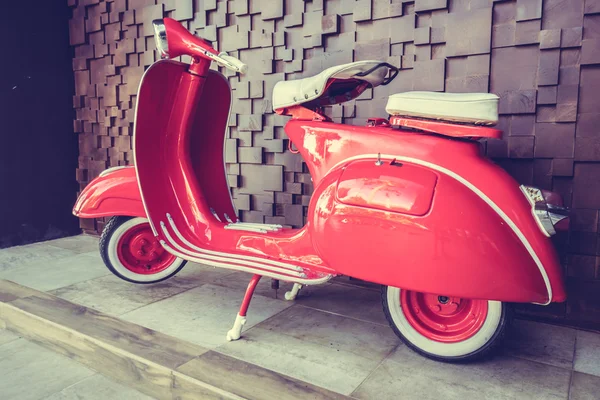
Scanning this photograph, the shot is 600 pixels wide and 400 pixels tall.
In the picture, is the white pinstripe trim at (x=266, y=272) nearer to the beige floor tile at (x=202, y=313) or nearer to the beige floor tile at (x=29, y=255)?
the beige floor tile at (x=202, y=313)

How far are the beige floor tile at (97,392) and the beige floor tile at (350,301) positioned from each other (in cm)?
93

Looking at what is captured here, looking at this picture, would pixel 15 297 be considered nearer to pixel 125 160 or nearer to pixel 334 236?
pixel 125 160

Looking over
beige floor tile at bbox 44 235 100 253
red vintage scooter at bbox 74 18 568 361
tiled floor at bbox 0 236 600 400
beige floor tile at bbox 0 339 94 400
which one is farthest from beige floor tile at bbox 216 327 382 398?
beige floor tile at bbox 44 235 100 253

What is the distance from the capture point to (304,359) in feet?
5.63

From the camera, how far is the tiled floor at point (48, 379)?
1.65 metres

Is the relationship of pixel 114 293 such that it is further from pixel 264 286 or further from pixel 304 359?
pixel 304 359

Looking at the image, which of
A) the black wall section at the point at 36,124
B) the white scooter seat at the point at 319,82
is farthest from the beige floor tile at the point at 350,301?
the black wall section at the point at 36,124

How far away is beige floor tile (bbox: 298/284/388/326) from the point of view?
2.16m

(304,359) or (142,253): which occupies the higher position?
(142,253)

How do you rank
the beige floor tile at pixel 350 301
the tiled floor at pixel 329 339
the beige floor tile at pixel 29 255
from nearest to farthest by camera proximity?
the tiled floor at pixel 329 339
the beige floor tile at pixel 350 301
the beige floor tile at pixel 29 255

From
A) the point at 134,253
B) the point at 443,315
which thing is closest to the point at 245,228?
the point at 134,253

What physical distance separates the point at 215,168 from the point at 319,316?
3.19 feet

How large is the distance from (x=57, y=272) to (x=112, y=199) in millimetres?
867

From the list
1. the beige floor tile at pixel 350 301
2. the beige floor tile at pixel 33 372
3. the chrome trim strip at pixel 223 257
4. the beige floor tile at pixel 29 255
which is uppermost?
the chrome trim strip at pixel 223 257
